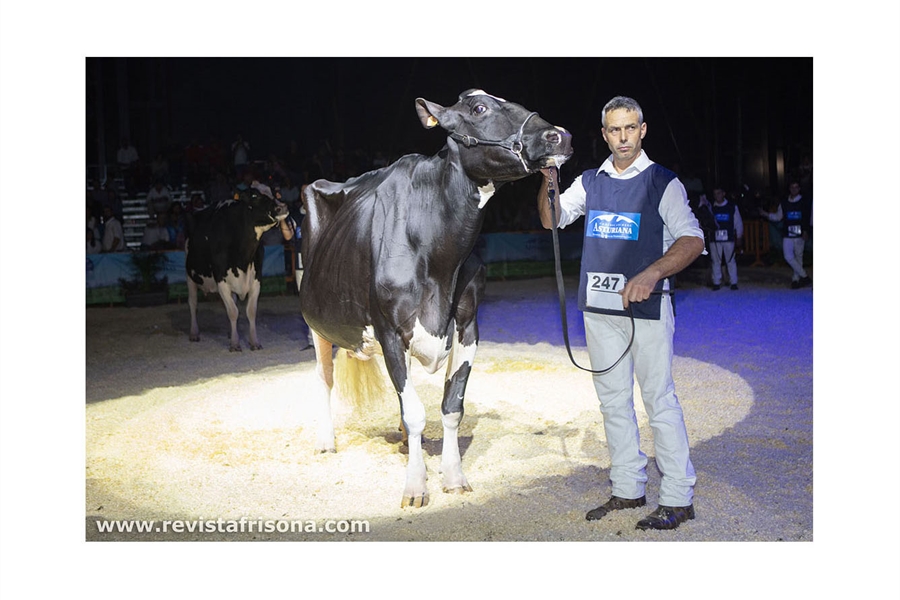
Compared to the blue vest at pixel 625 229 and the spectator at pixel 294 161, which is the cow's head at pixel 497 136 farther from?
the spectator at pixel 294 161

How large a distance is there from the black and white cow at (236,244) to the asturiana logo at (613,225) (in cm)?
603

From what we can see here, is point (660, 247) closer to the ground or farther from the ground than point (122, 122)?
closer to the ground

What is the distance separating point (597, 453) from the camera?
5910mm

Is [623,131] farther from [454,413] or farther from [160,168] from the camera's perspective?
[160,168]

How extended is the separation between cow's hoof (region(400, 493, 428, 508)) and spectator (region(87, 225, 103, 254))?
11543 mm

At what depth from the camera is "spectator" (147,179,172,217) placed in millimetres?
16531

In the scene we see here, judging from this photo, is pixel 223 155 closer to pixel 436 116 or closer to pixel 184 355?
pixel 184 355

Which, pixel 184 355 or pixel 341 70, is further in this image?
pixel 341 70

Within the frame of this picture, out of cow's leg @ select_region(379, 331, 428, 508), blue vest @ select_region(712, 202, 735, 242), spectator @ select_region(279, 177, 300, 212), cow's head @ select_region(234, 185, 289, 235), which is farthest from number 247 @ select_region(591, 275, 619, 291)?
spectator @ select_region(279, 177, 300, 212)

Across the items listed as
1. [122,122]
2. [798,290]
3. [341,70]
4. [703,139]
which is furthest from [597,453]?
[122,122]

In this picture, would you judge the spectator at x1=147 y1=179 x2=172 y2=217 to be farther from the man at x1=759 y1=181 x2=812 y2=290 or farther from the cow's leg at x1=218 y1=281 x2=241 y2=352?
the man at x1=759 y1=181 x2=812 y2=290

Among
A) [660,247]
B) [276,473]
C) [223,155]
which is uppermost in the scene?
[223,155]

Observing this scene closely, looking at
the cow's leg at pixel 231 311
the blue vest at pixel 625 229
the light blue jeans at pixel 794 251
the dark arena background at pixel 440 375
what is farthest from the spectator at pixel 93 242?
the blue vest at pixel 625 229

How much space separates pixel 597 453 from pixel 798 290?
9.27 metres
